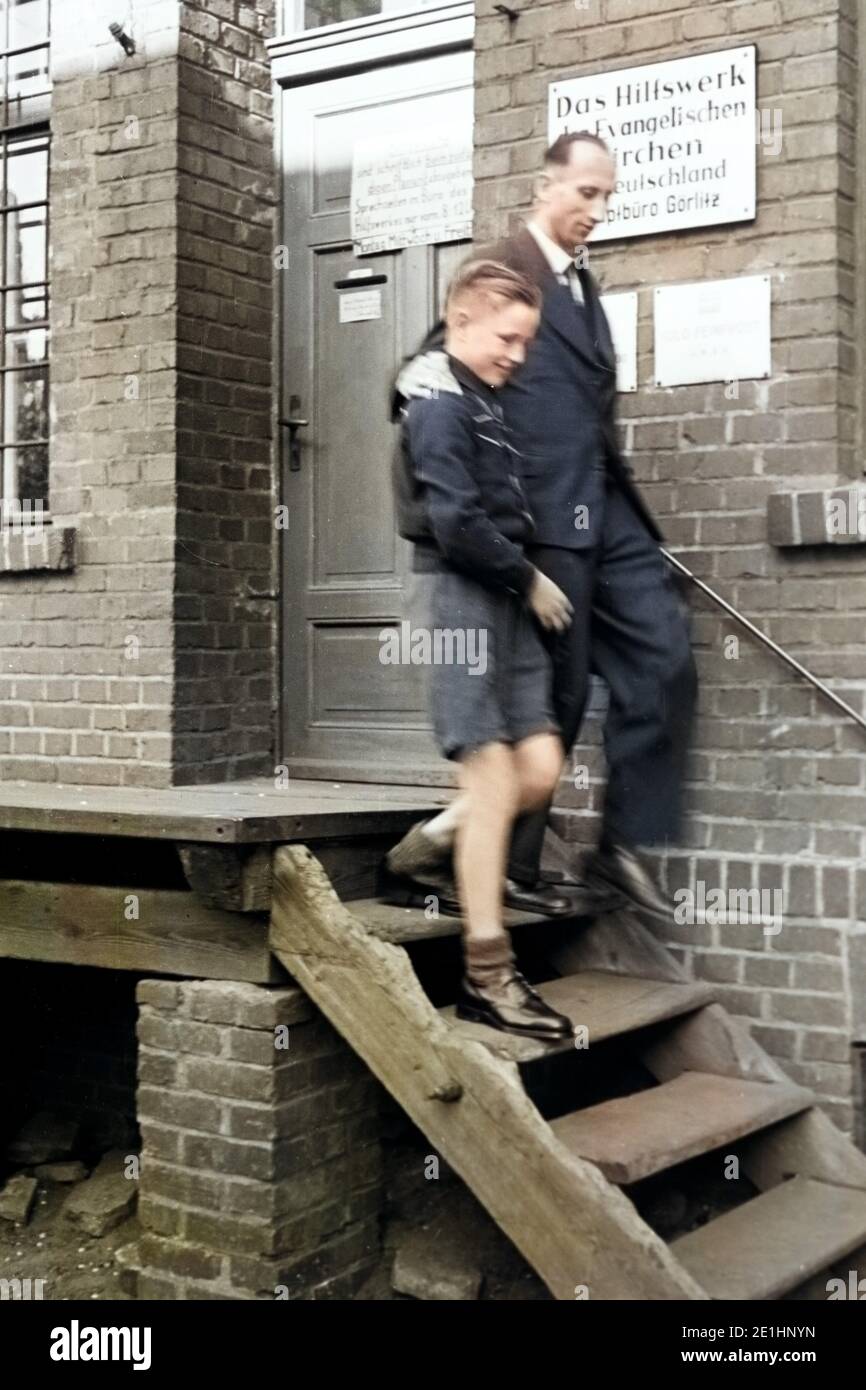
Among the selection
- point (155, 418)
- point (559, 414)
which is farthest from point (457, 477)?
point (155, 418)

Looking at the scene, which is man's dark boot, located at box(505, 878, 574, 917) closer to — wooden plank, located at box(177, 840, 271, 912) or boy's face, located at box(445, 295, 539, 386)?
wooden plank, located at box(177, 840, 271, 912)

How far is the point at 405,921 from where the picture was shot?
417cm

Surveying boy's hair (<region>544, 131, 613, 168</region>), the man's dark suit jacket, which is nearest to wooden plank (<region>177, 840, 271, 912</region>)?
the man's dark suit jacket

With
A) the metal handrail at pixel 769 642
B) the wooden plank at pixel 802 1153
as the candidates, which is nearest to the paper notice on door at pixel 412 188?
Answer: the metal handrail at pixel 769 642

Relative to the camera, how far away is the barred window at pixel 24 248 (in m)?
6.01

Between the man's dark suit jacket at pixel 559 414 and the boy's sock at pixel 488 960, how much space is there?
1039 millimetres

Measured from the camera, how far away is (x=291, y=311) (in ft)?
19.5

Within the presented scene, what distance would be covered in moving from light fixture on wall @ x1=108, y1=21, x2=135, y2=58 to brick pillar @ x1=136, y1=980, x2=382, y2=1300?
3226 millimetres

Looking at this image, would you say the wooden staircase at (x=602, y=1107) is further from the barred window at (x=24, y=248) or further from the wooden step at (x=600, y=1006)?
the barred window at (x=24, y=248)

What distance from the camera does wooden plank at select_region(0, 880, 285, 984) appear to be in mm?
4254

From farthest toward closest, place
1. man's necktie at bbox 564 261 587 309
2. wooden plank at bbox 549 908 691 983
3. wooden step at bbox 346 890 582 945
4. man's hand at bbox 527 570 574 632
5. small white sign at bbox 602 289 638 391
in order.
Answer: small white sign at bbox 602 289 638 391, wooden plank at bbox 549 908 691 983, man's necktie at bbox 564 261 587 309, wooden step at bbox 346 890 582 945, man's hand at bbox 527 570 574 632

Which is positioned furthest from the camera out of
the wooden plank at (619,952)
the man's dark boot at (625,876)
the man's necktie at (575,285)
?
the wooden plank at (619,952)

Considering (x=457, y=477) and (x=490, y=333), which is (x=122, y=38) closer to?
(x=490, y=333)
